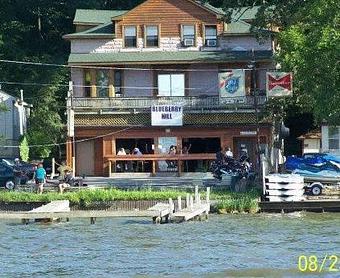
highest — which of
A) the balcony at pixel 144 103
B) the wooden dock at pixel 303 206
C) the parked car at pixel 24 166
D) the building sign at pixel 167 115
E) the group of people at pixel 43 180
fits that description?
the balcony at pixel 144 103

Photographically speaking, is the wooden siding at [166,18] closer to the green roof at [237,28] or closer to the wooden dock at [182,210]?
the green roof at [237,28]

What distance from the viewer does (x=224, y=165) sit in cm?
5475

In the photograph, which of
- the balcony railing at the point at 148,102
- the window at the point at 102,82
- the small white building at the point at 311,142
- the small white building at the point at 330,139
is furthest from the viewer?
the window at the point at 102,82

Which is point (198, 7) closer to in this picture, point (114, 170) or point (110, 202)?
point (114, 170)

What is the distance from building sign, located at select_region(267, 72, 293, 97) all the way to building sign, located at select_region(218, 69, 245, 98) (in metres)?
5.77

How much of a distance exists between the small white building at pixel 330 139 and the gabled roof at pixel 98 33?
15.7 meters

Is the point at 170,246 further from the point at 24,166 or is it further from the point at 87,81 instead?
the point at 87,81

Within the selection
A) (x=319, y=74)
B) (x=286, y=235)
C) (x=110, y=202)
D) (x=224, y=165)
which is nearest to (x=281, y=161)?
(x=224, y=165)

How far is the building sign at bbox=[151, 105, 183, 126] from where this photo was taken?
63.8 meters

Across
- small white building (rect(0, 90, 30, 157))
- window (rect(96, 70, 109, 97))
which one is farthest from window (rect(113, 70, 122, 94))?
small white building (rect(0, 90, 30, 157))

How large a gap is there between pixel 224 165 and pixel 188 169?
9.81 m

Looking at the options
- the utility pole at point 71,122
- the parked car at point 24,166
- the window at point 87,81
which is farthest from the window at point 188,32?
the parked car at point 24,166
